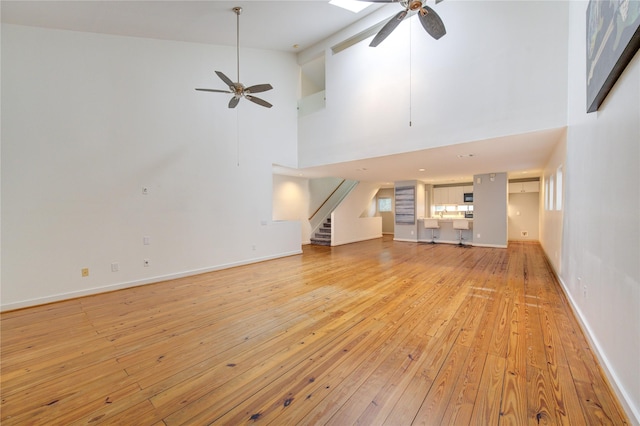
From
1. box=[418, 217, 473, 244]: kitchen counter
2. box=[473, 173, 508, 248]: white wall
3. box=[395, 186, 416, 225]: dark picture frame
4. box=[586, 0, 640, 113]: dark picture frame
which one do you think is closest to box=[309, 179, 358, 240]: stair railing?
box=[395, 186, 416, 225]: dark picture frame

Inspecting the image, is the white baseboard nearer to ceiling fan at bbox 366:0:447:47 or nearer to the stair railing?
ceiling fan at bbox 366:0:447:47

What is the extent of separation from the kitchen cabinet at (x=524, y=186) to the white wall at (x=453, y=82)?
7201mm

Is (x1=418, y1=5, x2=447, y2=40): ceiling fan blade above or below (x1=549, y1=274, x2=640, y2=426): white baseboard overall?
above

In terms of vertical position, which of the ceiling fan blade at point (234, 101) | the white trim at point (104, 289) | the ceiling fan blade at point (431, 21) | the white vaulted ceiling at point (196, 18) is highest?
the white vaulted ceiling at point (196, 18)

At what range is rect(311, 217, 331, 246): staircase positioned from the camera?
8.98m

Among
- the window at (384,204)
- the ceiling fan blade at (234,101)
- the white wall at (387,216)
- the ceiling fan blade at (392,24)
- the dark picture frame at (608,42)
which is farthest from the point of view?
the window at (384,204)

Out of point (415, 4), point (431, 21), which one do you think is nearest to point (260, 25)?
point (415, 4)

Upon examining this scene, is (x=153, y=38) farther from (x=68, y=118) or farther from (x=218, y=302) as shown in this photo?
(x=218, y=302)

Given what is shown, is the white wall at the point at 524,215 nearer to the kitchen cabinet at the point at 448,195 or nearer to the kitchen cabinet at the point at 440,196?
the kitchen cabinet at the point at 448,195

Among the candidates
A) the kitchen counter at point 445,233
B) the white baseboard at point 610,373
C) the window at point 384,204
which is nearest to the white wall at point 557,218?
the white baseboard at point 610,373

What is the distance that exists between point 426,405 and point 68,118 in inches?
218

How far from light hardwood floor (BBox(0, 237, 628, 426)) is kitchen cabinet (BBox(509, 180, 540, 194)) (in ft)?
23.9

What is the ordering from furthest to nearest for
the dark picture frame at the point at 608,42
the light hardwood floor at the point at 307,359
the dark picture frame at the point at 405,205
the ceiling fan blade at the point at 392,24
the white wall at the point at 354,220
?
the dark picture frame at the point at 405,205
the white wall at the point at 354,220
the ceiling fan blade at the point at 392,24
the light hardwood floor at the point at 307,359
the dark picture frame at the point at 608,42

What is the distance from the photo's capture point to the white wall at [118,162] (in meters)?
3.46
